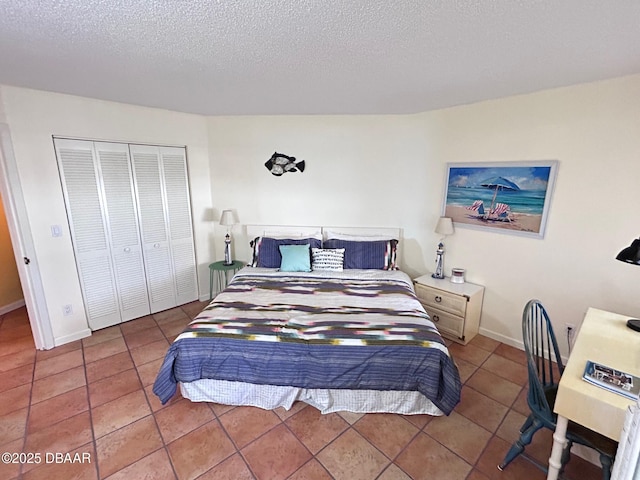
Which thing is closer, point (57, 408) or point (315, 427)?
point (315, 427)

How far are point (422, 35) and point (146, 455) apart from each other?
286cm

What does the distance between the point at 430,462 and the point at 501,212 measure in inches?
86.2

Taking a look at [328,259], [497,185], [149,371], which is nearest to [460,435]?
[328,259]

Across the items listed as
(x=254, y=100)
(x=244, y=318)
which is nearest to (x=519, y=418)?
(x=244, y=318)

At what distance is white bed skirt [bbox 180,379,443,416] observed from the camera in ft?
6.75

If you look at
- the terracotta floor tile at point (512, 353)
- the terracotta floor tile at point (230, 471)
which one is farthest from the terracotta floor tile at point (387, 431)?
the terracotta floor tile at point (512, 353)

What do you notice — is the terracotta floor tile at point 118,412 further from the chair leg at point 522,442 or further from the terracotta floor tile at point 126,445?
the chair leg at point 522,442

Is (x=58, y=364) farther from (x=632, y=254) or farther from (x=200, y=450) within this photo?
(x=632, y=254)

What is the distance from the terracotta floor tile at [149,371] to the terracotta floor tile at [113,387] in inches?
1.4

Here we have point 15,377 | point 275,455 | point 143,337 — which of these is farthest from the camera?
point 143,337


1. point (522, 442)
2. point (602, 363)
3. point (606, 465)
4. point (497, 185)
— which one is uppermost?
point (497, 185)

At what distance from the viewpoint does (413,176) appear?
3451 mm

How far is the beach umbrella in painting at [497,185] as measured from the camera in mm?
2732

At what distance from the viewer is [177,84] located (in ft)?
7.95
